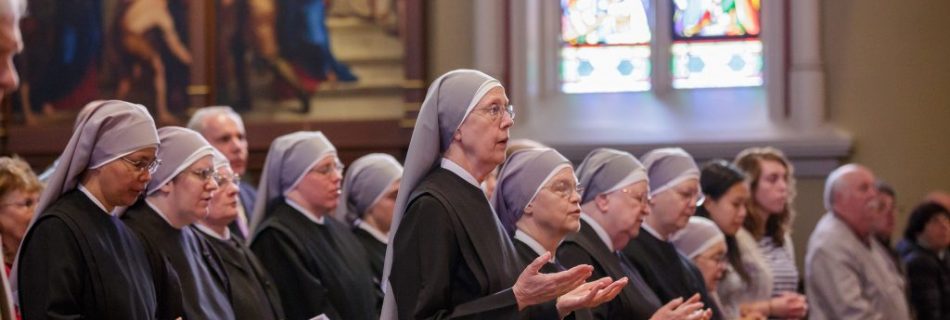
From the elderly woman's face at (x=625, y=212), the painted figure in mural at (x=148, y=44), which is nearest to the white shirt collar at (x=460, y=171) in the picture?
the elderly woman's face at (x=625, y=212)

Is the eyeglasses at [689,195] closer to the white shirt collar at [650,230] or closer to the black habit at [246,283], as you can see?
the white shirt collar at [650,230]

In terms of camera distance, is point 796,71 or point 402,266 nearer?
point 402,266

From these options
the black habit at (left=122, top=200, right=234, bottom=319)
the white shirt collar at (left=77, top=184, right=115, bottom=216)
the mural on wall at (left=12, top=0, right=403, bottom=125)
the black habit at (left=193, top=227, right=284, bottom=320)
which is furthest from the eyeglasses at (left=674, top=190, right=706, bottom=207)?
the mural on wall at (left=12, top=0, right=403, bottom=125)

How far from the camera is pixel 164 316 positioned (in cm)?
488

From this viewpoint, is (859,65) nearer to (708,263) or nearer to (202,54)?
(708,263)

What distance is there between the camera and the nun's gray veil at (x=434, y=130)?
420cm

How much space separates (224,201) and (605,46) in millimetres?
5994

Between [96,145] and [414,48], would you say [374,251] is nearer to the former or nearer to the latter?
[96,145]

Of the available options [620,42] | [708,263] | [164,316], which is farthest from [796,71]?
[164,316]

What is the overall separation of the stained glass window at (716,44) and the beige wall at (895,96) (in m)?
0.82

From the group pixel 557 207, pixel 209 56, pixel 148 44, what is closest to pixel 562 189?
pixel 557 207

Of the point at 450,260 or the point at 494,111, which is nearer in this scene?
the point at 450,260

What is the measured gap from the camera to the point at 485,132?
4.19 m

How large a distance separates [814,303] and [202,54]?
528cm
